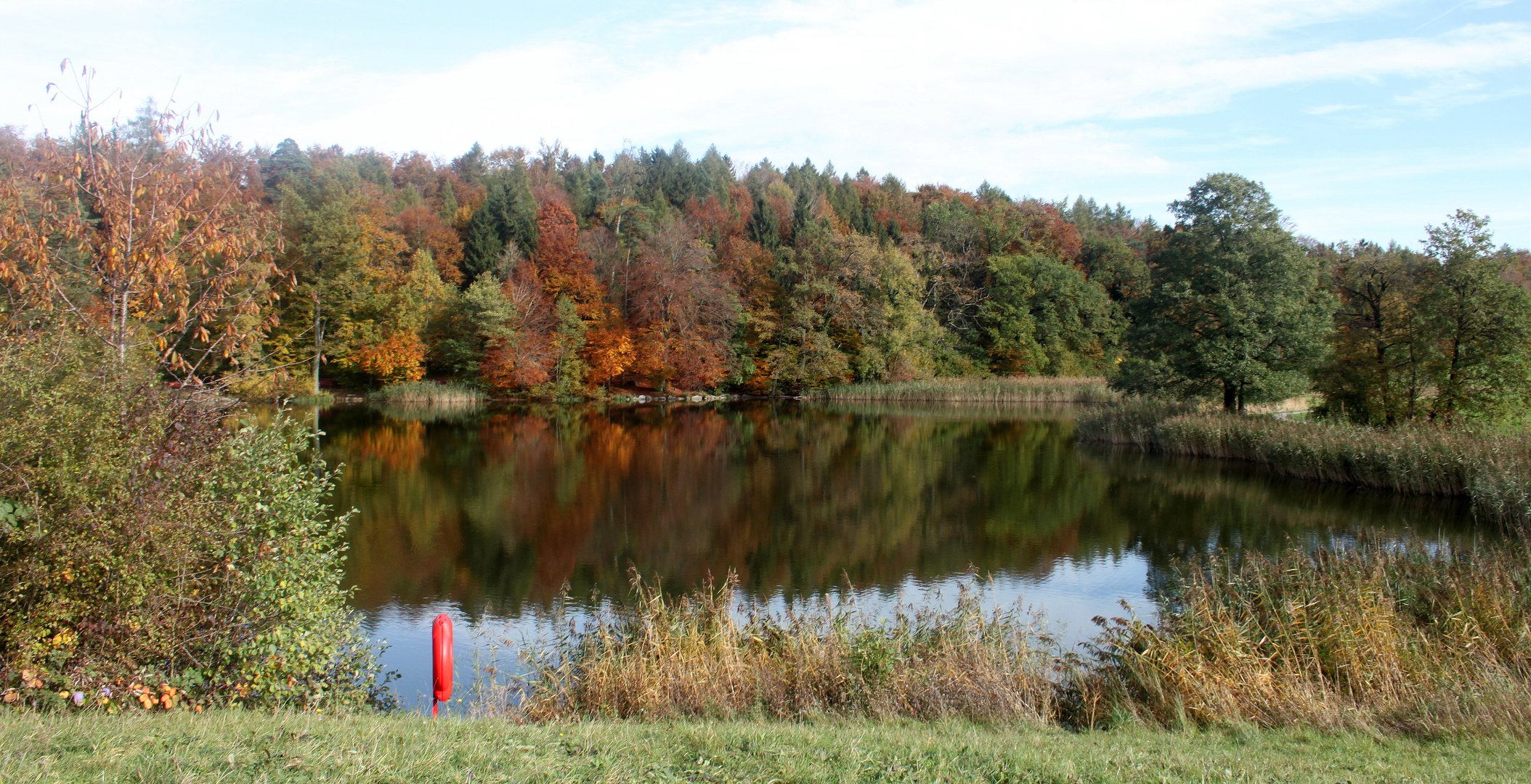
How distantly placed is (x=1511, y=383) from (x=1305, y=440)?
3523mm

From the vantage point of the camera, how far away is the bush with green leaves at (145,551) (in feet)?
16.8

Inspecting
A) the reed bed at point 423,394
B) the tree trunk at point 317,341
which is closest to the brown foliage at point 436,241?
the reed bed at point 423,394

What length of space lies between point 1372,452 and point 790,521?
432 inches

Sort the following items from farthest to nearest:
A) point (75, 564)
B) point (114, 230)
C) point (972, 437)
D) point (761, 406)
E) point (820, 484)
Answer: point (761, 406), point (972, 437), point (820, 484), point (114, 230), point (75, 564)

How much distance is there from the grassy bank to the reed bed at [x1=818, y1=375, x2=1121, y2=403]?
1744 cm

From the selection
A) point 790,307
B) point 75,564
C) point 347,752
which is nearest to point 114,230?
point 75,564

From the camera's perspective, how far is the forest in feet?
21.0

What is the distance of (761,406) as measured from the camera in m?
42.3

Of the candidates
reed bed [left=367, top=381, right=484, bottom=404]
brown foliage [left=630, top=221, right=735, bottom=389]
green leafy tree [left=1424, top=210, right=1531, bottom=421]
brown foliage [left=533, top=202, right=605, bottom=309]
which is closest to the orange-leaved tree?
green leafy tree [left=1424, top=210, right=1531, bottom=421]

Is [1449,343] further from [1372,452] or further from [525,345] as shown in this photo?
[525,345]

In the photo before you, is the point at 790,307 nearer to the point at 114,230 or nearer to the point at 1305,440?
the point at 1305,440

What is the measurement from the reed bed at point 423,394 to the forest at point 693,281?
91 centimetres

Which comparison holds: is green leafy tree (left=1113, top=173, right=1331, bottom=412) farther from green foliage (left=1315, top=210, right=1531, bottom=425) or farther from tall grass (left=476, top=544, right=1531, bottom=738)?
tall grass (left=476, top=544, right=1531, bottom=738)

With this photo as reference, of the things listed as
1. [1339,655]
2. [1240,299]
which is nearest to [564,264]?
[1240,299]
